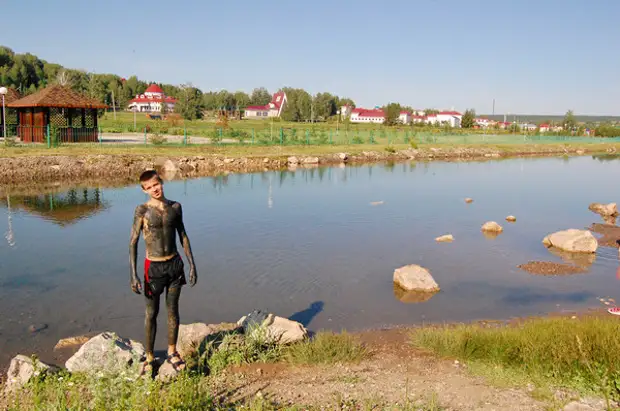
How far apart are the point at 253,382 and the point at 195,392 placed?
3.51 ft

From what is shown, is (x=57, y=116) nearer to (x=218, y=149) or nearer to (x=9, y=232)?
(x=218, y=149)

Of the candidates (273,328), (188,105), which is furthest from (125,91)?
(273,328)

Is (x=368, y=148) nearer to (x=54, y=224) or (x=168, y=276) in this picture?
(x=54, y=224)

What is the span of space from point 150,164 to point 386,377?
26078 mm

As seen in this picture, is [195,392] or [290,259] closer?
[195,392]

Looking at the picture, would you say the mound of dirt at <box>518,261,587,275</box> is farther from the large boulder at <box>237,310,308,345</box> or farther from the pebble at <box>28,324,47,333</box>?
the pebble at <box>28,324,47,333</box>

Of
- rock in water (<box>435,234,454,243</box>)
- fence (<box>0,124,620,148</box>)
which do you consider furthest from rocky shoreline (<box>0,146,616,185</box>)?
rock in water (<box>435,234,454,243</box>)

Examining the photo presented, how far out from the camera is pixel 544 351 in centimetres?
641

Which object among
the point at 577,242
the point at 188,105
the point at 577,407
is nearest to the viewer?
the point at 577,407

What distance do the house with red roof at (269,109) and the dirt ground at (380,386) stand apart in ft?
390

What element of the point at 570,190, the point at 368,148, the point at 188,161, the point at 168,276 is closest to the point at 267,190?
the point at 188,161

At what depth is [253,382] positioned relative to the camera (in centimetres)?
603

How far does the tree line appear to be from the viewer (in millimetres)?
83000

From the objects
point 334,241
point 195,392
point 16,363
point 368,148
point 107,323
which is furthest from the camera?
point 368,148
